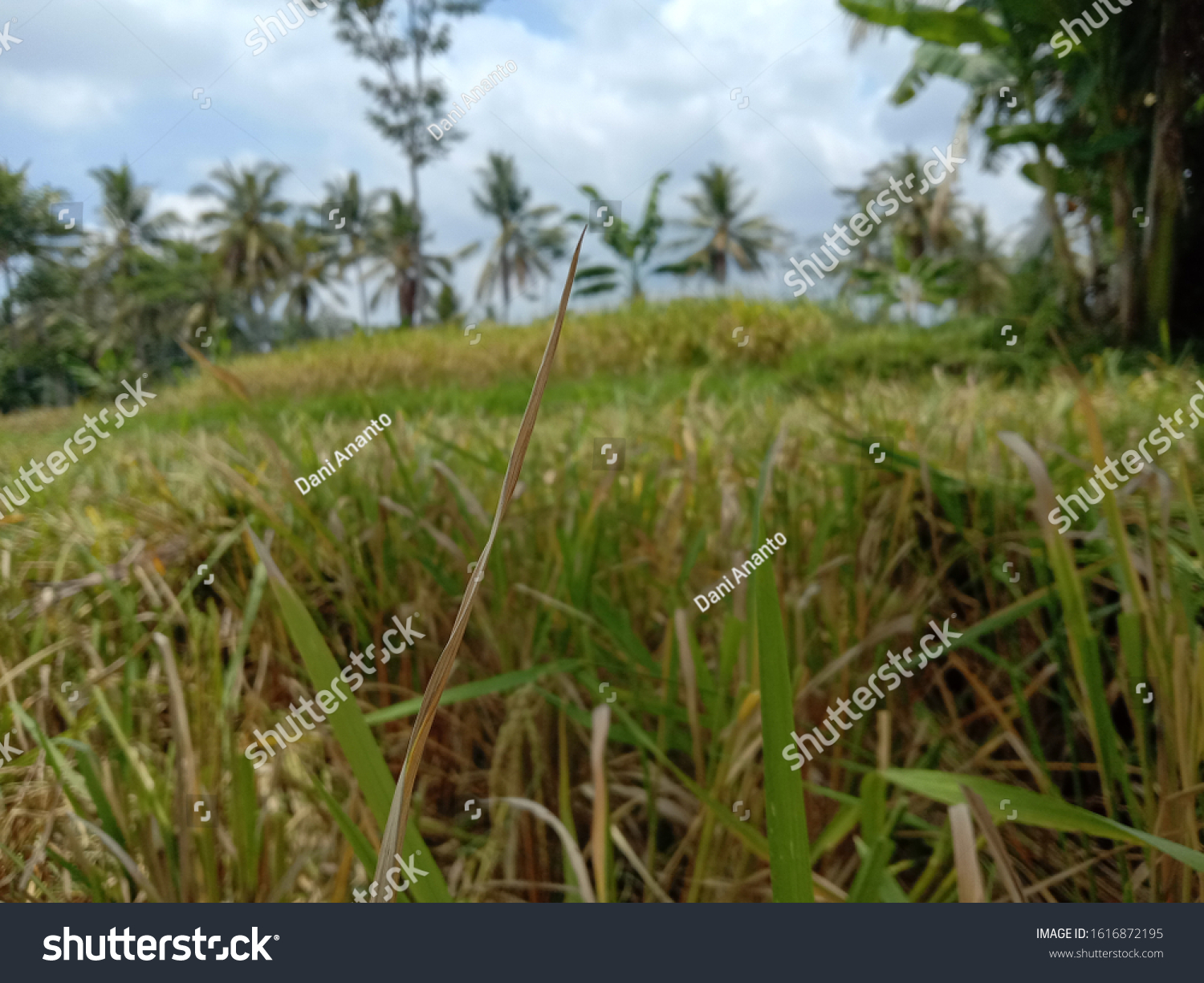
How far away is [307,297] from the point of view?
28672 millimetres

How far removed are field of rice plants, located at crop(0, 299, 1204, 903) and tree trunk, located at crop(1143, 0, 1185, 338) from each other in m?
7.18

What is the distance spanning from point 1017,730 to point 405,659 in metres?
0.88

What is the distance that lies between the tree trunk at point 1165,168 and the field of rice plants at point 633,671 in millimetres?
7178

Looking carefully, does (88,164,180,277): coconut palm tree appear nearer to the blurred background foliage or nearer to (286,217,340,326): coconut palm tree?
the blurred background foliage

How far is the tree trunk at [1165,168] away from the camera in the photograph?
722 cm

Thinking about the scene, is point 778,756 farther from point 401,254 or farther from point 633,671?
point 401,254

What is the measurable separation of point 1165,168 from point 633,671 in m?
8.88

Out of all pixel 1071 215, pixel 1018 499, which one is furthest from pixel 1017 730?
pixel 1071 215

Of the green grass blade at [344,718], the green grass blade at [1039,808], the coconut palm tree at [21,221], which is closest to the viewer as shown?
the green grass blade at [344,718]

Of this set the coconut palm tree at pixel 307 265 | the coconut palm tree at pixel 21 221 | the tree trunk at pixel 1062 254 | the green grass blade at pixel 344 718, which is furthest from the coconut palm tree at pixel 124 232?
the coconut palm tree at pixel 307 265

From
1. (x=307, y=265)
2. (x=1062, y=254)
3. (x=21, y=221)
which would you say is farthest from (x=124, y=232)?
(x=307, y=265)

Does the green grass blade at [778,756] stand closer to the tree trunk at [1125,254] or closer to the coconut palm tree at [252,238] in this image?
the tree trunk at [1125,254]

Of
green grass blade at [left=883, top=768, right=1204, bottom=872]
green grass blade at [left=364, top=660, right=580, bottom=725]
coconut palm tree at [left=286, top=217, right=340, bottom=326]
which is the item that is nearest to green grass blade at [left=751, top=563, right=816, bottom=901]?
green grass blade at [left=883, top=768, right=1204, bottom=872]

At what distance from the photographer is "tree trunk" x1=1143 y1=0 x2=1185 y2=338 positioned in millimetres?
7219
